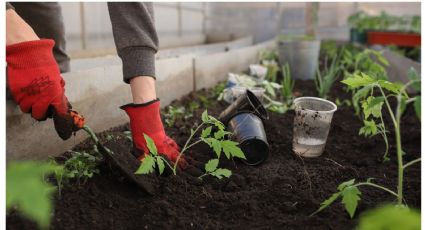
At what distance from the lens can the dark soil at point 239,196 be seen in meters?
1.20

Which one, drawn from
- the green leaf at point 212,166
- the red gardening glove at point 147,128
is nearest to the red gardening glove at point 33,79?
the red gardening glove at point 147,128

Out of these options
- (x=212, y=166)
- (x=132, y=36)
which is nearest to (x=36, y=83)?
(x=132, y=36)

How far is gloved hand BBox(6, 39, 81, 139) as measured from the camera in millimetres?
1348

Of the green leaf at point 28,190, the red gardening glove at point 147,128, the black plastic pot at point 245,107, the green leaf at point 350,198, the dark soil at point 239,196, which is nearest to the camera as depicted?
the green leaf at point 28,190

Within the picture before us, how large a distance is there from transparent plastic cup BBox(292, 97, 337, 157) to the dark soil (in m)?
0.05

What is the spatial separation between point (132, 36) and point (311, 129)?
3.01 ft

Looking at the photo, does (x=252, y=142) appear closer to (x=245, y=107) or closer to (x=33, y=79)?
(x=245, y=107)

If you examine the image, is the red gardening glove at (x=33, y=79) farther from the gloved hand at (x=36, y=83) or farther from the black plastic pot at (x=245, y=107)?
the black plastic pot at (x=245, y=107)

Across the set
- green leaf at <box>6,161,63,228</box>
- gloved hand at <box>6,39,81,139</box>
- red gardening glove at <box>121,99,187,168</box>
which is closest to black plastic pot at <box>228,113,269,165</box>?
red gardening glove at <box>121,99,187,168</box>

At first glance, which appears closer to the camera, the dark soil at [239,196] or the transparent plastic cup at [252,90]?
the dark soil at [239,196]

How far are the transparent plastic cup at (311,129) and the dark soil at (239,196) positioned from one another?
0.16ft

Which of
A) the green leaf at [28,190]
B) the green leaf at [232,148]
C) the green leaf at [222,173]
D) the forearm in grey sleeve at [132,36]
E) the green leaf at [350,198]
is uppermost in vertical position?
the forearm in grey sleeve at [132,36]

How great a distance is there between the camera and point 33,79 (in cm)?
136

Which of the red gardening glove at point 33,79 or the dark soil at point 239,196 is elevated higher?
the red gardening glove at point 33,79
